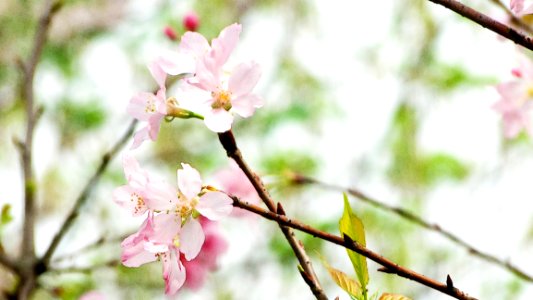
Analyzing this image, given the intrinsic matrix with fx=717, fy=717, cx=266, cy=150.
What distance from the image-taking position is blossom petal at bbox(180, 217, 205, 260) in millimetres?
576

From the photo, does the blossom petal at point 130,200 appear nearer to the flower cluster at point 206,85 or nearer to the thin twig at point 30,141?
the flower cluster at point 206,85

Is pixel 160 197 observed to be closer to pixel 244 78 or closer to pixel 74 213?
pixel 244 78

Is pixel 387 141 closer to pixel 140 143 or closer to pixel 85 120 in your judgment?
pixel 85 120

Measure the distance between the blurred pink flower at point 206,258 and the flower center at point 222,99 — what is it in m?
0.77

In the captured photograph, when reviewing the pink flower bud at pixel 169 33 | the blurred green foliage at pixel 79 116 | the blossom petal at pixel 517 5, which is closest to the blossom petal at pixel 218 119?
the blossom petal at pixel 517 5

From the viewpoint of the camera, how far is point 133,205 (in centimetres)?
61

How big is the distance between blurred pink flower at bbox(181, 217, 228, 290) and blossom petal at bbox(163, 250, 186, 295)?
749mm

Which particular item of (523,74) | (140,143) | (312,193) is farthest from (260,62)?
(312,193)

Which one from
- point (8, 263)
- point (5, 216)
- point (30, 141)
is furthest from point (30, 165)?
point (5, 216)

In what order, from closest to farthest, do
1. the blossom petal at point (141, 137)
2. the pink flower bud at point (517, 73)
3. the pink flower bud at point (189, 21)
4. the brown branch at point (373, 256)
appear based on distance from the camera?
the brown branch at point (373, 256) → the blossom petal at point (141, 137) → the pink flower bud at point (517, 73) → the pink flower bud at point (189, 21)

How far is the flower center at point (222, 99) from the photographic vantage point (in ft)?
1.87

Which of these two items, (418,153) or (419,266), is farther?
(418,153)

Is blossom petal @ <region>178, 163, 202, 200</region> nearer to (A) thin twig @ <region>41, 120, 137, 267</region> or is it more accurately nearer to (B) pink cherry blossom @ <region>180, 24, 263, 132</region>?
(B) pink cherry blossom @ <region>180, 24, 263, 132</region>

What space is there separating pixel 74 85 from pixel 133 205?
3747 millimetres
